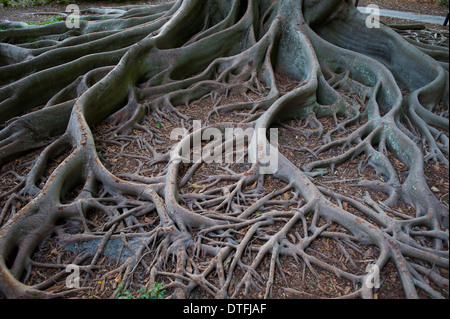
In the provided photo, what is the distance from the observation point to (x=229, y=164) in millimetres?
4055

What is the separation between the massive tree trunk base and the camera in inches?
112

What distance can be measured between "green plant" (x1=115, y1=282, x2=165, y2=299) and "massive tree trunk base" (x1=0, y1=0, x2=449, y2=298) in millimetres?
35

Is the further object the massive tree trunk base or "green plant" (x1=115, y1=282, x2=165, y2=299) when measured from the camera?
the massive tree trunk base

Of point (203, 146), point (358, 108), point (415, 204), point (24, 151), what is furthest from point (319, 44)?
point (24, 151)

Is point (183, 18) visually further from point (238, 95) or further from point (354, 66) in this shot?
point (354, 66)

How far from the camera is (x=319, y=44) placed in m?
5.43

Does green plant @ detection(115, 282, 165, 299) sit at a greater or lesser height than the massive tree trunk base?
lesser

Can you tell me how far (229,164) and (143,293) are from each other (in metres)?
1.91

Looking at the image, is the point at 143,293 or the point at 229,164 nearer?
the point at 143,293

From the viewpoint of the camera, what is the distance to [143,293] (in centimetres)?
270

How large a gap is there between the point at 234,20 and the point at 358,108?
2.91m

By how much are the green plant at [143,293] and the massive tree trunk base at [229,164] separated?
0.04 m

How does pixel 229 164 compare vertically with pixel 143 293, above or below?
above

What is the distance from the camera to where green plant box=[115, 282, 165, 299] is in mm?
2656
